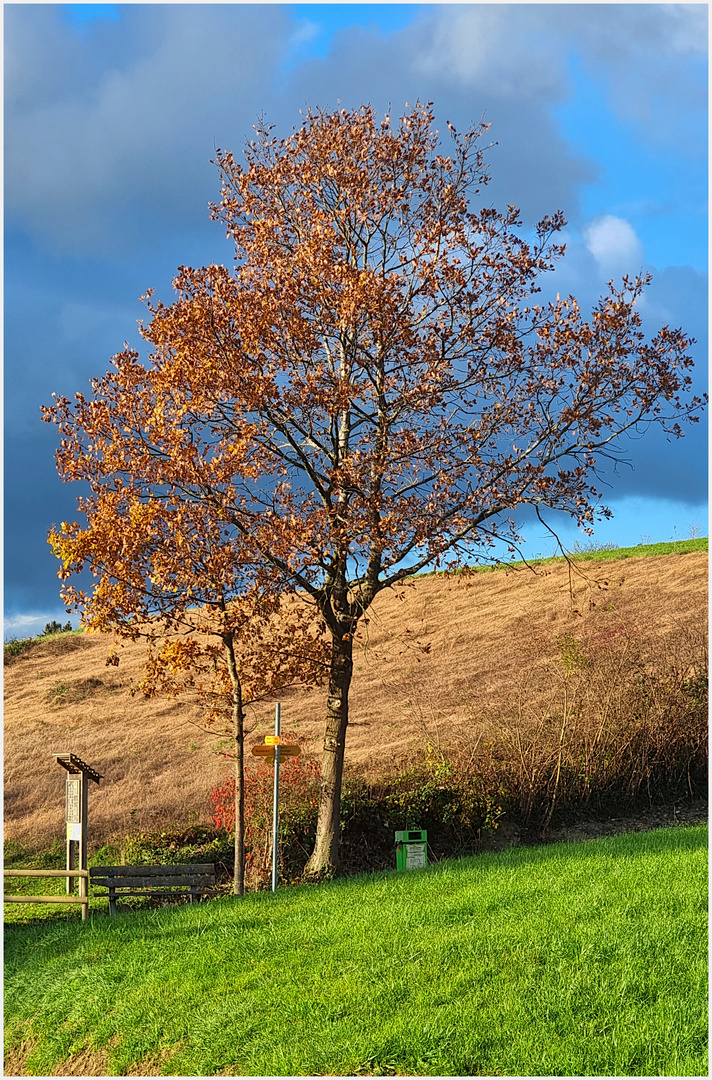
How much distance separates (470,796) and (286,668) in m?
4.16

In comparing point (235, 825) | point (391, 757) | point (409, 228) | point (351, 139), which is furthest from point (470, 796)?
point (351, 139)

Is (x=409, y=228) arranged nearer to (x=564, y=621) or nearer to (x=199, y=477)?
(x=199, y=477)

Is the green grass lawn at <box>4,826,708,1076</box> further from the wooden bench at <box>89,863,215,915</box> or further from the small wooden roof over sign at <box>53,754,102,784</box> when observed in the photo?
the small wooden roof over sign at <box>53,754,102,784</box>

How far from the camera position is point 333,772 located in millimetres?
14211

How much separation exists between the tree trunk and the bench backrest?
5.40ft

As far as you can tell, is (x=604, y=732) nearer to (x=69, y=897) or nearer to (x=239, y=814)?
(x=239, y=814)

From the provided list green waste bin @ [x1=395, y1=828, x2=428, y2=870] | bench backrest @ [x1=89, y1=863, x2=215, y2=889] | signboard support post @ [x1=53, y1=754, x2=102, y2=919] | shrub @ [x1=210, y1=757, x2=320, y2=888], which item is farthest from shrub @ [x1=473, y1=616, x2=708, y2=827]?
signboard support post @ [x1=53, y1=754, x2=102, y2=919]

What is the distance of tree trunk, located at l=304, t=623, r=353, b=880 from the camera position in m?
14.1

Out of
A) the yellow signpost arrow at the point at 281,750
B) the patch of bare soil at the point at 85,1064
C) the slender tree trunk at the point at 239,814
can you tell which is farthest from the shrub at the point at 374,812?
the patch of bare soil at the point at 85,1064

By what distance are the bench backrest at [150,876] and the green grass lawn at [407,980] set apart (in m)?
2.12

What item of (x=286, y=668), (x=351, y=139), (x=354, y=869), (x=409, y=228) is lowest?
(x=354, y=869)

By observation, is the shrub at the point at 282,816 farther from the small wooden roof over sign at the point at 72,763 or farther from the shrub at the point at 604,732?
the shrub at the point at 604,732

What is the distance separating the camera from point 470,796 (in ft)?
51.8

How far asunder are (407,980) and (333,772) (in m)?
6.95
